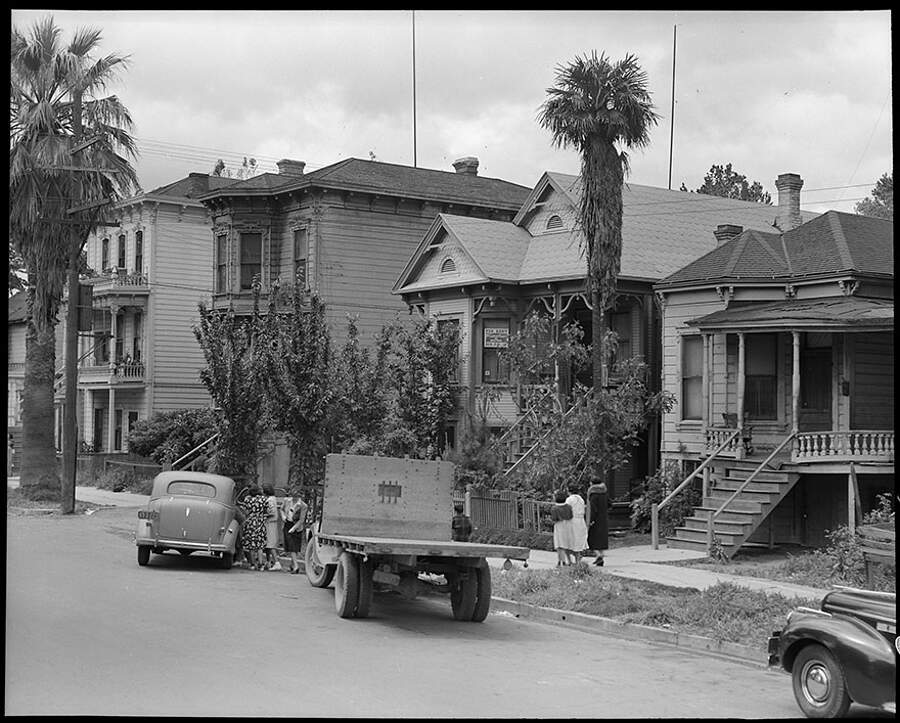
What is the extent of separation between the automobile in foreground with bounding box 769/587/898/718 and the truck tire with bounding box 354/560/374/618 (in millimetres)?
5962

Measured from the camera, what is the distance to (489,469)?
2867cm

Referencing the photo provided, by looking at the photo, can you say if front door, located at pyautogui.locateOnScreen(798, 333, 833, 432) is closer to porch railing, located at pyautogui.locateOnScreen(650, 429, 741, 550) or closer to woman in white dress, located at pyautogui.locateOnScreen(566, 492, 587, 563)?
porch railing, located at pyautogui.locateOnScreen(650, 429, 741, 550)

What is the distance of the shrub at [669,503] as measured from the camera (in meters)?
24.9

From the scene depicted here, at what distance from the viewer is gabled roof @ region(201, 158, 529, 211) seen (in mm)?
38188

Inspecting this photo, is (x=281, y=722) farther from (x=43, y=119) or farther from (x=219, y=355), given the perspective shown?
(x=43, y=119)

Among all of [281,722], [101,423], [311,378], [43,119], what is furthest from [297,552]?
[101,423]

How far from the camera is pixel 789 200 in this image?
31016mm

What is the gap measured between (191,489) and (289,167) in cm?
2564

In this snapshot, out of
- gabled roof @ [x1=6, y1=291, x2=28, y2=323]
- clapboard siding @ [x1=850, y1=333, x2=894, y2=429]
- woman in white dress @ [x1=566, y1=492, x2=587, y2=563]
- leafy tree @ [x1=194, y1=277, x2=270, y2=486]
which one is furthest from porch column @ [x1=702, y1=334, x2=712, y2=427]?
gabled roof @ [x1=6, y1=291, x2=28, y2=323]

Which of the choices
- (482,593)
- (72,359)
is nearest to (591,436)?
(482,593)

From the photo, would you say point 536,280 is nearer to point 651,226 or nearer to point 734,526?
point 651,226

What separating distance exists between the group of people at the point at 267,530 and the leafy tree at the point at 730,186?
196 ft

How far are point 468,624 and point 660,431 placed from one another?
1631 cm

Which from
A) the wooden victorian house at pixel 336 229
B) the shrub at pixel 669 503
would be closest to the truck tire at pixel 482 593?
the shrub at pixel 669 503
